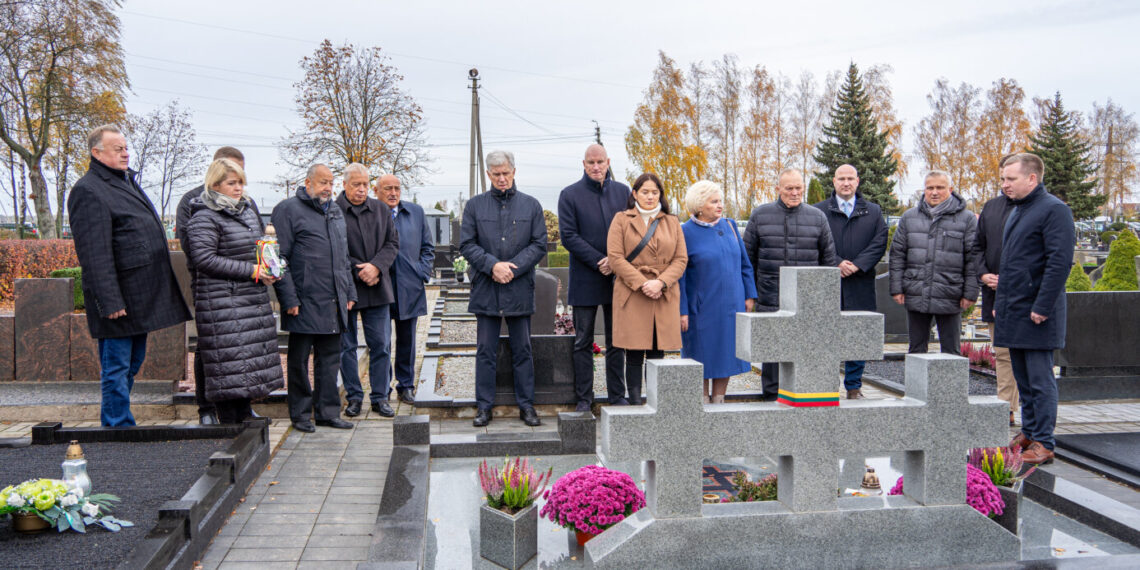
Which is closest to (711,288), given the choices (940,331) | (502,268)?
(502,268)

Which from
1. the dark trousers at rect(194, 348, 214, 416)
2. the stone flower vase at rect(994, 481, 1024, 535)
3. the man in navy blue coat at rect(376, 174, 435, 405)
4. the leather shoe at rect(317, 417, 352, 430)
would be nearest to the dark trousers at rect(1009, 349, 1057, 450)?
the stone flower vase at rect(994, 481, 1024, 535)

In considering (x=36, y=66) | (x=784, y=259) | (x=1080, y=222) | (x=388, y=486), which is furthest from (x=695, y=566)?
(x=1080, y=222)

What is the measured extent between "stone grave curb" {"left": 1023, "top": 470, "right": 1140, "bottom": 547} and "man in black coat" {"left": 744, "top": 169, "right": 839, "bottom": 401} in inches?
90.4

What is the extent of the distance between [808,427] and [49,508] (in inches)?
127

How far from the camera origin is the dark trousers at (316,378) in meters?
5.49

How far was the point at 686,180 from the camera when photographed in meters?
36.5

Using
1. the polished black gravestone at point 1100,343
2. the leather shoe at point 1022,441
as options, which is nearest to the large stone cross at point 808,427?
the leather shoe at point 1022,441

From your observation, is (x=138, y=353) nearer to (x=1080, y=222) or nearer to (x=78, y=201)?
(x=78, y=201)

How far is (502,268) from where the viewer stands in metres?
5.54

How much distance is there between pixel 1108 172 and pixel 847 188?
5721 cm

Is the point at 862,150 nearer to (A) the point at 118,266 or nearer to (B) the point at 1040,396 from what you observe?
(B) the point at 1040,396

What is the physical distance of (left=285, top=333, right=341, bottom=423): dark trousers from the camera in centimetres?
549

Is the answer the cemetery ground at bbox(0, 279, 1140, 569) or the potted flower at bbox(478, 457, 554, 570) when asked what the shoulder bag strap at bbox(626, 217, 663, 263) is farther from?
the potted flower at bbox(478, 457, 554, 570)

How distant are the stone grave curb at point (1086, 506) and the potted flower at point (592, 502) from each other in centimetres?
209
